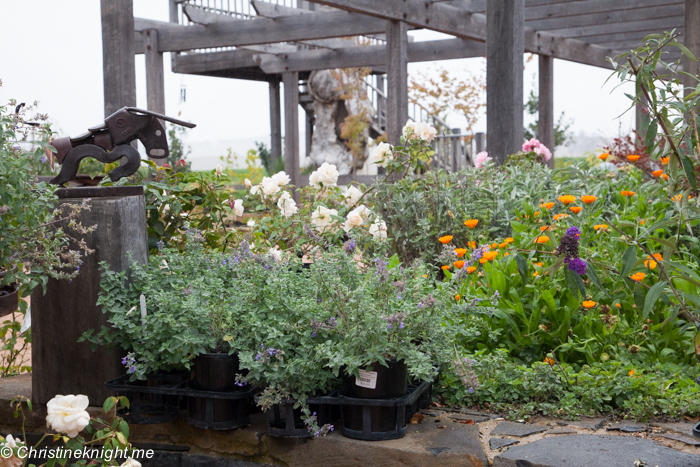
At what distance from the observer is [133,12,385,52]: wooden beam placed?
22.9 feet

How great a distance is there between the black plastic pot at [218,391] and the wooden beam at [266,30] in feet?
18.2

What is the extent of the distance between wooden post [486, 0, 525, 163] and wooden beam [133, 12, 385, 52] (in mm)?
2241

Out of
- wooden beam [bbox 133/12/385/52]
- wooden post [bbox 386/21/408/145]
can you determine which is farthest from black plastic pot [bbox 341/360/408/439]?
wooden beam [bbox 133/12/385/52]

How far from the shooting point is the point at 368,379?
183cm

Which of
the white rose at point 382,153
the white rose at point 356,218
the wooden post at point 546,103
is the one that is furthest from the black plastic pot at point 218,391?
the wooden post at point 546,103

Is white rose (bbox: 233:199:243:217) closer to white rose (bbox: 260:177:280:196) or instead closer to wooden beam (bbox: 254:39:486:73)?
white rose (bbox: 260:177:280:196)

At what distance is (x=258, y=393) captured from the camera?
6.44 feet

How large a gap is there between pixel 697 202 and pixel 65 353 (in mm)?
2197

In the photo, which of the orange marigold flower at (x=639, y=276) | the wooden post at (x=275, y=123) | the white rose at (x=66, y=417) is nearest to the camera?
the white rose at (x=66, y=417)

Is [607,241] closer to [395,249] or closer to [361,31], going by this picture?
[395,249]

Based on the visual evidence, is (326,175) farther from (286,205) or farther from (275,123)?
(275,123)

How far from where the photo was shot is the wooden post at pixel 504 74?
15.7 ft

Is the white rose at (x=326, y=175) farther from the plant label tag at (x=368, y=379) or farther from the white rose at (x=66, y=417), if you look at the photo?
the white rose at (x=66, y=417)

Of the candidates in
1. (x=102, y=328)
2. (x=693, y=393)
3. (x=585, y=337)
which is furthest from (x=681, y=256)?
(x=102, y=328)
